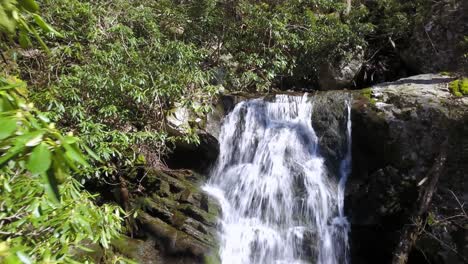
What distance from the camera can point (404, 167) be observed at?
8.49m

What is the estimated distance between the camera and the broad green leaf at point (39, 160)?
3.07 ft

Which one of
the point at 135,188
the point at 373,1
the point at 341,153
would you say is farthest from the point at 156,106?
the point at 373,1

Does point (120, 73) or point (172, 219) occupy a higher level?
point (120, 73)

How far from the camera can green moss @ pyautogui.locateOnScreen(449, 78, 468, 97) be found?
28.8 feet

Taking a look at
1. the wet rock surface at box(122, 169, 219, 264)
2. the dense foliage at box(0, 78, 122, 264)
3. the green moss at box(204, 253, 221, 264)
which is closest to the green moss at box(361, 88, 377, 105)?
the wet rock surface at box(122, 169, 219, 264)

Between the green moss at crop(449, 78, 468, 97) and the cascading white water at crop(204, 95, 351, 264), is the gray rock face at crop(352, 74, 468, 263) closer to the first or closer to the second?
the green moss at crop(449, 78, 468, 97)

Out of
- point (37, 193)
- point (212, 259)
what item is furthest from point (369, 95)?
point (37, 193)

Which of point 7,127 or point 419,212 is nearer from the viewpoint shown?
point 7,127

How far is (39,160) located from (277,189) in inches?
321

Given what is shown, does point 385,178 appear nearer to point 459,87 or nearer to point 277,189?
point 277,189

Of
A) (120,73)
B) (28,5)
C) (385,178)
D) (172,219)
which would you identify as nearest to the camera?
(28,5)

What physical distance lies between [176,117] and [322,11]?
24.2ft

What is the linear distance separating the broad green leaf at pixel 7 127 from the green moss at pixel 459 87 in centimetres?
955

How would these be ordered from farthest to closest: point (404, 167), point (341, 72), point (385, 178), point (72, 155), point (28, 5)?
point (341, 72), point (385, 178), point (404, 167), point (28, 5), point (72, 155)
